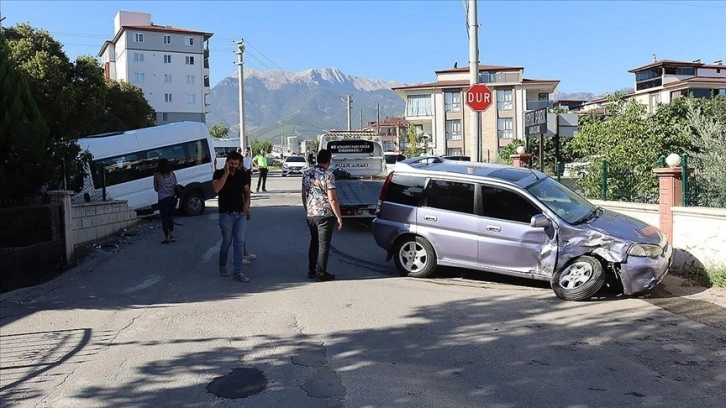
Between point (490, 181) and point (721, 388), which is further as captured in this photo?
point (490, 181)

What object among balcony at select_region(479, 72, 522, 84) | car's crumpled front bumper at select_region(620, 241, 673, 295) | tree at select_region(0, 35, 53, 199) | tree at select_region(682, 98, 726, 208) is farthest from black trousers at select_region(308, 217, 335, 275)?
balcony at select_region(479, 72, 522, 84)

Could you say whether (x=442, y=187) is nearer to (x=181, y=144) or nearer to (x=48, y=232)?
(x=48, y=232)

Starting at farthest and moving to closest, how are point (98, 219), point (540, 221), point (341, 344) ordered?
point (98, 219) → point (540, 221) → point (341, 344)

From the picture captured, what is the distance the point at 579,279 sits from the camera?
24.8 feet

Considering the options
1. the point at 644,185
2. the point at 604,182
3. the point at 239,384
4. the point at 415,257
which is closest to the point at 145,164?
the point at 415,257

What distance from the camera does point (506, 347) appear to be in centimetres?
570

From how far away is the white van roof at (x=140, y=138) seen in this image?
1552 cm

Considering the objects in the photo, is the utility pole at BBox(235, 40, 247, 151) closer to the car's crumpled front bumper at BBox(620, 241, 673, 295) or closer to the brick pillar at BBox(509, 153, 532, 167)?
the brick pillar at BBox(509, 153, 532, 167)

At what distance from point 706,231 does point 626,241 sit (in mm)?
2009

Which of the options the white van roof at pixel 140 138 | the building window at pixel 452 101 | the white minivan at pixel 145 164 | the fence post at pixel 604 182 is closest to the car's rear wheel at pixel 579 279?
the fence post at pixel 604 182

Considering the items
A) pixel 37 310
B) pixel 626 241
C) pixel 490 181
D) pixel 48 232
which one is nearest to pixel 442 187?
pixel 490 181

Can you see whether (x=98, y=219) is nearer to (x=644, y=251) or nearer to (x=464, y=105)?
(x=644, y=251)

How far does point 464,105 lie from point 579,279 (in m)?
59.0

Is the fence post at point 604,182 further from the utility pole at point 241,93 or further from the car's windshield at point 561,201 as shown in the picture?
the utility pole at point 241,93
